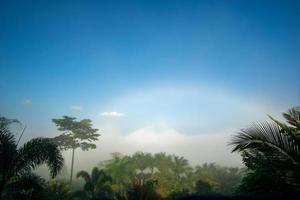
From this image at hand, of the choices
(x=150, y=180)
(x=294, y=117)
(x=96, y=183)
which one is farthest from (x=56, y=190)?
(x=294, y=117)

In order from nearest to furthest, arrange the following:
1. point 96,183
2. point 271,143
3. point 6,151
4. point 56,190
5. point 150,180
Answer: point 271,143, point 6,151, point 150,180, point 56,190, point 96,183

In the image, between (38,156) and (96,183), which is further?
(96,183)

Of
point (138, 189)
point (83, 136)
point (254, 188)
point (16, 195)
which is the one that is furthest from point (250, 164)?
point (83, 136)

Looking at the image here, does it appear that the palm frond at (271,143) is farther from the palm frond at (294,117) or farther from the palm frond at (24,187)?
the palm frond at (24,187)

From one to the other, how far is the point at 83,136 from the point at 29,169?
131 feet

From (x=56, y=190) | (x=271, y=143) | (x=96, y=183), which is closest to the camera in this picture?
(x=271, y=143)

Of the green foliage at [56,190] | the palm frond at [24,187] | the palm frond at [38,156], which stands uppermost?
the palm frond at [38,156]

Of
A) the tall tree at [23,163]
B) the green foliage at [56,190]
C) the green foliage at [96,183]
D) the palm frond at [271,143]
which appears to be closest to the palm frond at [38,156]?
the tall tree at [23,163]

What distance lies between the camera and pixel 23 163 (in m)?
12.9

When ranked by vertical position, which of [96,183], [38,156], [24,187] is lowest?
[96,183]

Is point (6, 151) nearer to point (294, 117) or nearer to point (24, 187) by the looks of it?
point (24, 187)

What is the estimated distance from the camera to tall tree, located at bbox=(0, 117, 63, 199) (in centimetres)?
1252

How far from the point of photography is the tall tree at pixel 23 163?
1252 cm

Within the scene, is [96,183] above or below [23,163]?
below
